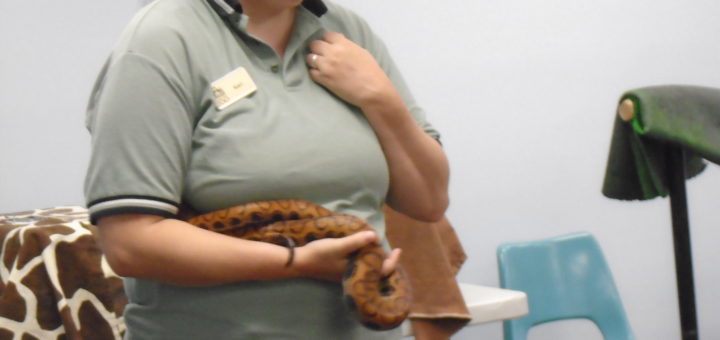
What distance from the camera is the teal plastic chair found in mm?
2297

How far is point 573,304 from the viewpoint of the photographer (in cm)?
233

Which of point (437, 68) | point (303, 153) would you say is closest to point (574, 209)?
point (437, 68)

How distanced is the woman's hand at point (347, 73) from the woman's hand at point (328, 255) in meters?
0.18

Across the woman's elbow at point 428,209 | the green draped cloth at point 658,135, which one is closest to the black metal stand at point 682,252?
the green draped cloth at point 658,135

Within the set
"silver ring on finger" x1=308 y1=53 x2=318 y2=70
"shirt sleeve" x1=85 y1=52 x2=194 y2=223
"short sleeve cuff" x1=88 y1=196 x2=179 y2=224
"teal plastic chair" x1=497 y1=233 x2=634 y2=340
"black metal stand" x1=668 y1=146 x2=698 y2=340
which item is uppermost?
"silver ring on finger" x1=308 y1=53 x2=318 y2=70

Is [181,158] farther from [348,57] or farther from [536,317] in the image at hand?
[536,317]

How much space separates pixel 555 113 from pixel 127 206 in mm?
1944

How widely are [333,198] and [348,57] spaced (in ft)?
0.64

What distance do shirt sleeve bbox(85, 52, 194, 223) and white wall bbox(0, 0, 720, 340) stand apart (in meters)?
1.83

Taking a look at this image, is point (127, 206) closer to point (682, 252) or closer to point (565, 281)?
point (682, 252)

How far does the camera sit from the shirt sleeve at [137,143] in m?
0.81

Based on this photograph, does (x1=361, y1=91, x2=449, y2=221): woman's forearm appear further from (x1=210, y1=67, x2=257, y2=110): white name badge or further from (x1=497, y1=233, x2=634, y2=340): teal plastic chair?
(x1=497, y1=233, x2=634, y2=340): teal plastic chair

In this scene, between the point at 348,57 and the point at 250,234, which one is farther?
the point at 348,57

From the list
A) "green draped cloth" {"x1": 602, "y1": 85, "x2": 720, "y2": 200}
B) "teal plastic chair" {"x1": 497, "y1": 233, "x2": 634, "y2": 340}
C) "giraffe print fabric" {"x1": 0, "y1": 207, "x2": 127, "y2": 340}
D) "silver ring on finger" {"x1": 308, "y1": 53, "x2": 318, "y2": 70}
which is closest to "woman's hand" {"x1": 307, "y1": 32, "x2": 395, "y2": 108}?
"silver ring on finger" {"x1": 308, "y1": 53, "x2": 318, "y2": 70}
